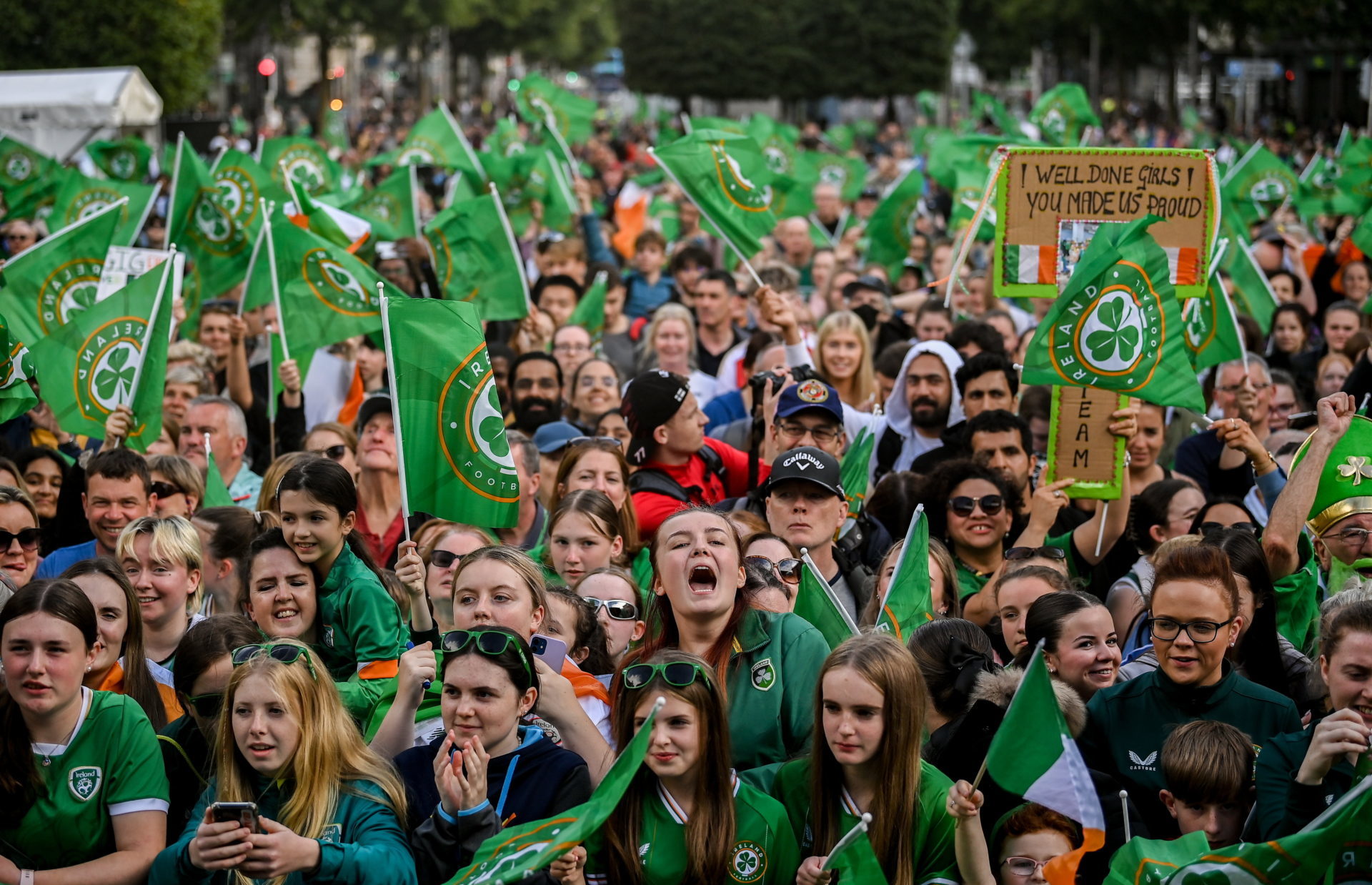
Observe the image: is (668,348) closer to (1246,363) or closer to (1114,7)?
(1246,363)

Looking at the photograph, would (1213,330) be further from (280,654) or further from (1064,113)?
(1064,113)

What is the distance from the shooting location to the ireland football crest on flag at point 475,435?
6227 mm

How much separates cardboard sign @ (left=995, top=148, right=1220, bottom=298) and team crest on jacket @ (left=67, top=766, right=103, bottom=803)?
4.78 meters

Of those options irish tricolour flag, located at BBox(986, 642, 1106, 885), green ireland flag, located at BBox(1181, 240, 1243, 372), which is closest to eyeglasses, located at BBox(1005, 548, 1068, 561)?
irish tricolour flag, located at BBox(986, 642, 1106, 885)

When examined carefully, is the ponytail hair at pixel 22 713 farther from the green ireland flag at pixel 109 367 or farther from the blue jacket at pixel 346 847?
the green ireland flag at pixel 109 367

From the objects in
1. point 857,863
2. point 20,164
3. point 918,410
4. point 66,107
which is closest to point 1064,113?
point 20,164

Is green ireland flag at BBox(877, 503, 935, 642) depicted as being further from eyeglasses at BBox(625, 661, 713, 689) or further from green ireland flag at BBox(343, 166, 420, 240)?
green ireland flag at BBox(343, 166, 420, 240)

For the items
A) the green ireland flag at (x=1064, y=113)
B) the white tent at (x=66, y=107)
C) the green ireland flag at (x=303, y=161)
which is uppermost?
the white tent at (x=66, y=107)

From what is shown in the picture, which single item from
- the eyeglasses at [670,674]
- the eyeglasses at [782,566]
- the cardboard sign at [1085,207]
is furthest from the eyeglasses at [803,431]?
the eyeglasses at [670,674]

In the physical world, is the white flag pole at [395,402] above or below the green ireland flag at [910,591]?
above

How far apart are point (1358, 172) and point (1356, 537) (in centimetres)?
1187

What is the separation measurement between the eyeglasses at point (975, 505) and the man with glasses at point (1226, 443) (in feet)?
4.44

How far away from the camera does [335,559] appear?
602 centimetres

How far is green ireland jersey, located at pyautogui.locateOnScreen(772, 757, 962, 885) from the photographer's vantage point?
4.55 metres
